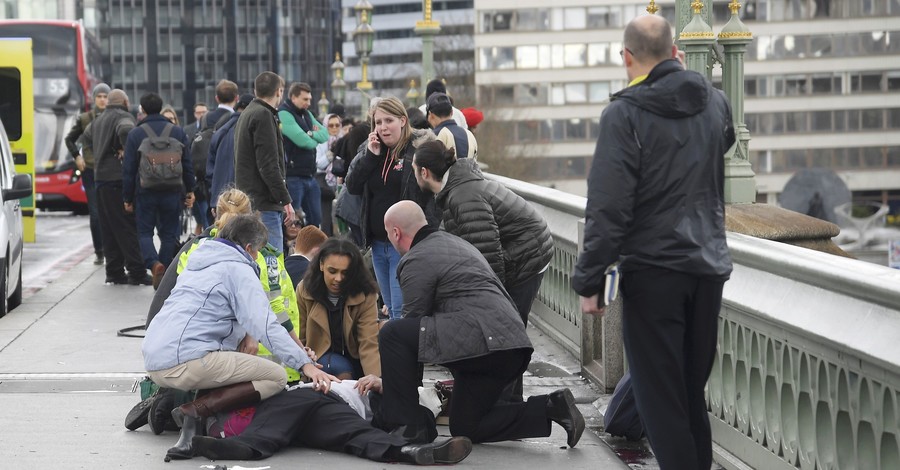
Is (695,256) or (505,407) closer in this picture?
(695,256)

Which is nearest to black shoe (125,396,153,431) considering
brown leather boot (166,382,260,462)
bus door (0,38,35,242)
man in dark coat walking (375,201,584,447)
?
brown leather boot (166,382,260,462)

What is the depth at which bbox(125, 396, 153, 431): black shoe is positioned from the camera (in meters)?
7.62

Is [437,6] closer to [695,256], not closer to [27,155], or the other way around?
[27,155]

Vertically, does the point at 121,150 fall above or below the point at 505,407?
above

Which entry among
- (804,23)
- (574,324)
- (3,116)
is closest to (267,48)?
(804,23)

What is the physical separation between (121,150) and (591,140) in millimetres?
116306

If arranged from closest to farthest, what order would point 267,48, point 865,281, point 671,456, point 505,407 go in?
point 865,281 < point 671,456 < point 505,407 < point 267,48

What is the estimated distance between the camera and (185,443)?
691 centimetres

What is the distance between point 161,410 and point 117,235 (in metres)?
7.83

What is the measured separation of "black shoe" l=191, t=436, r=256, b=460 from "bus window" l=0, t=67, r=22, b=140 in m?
13.7

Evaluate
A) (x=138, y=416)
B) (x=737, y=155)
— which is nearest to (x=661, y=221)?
(x=138, y=416)

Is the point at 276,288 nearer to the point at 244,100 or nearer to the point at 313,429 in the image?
the point at 313,429

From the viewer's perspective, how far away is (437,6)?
171750 millimetres

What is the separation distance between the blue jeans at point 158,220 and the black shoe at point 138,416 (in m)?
6.67
